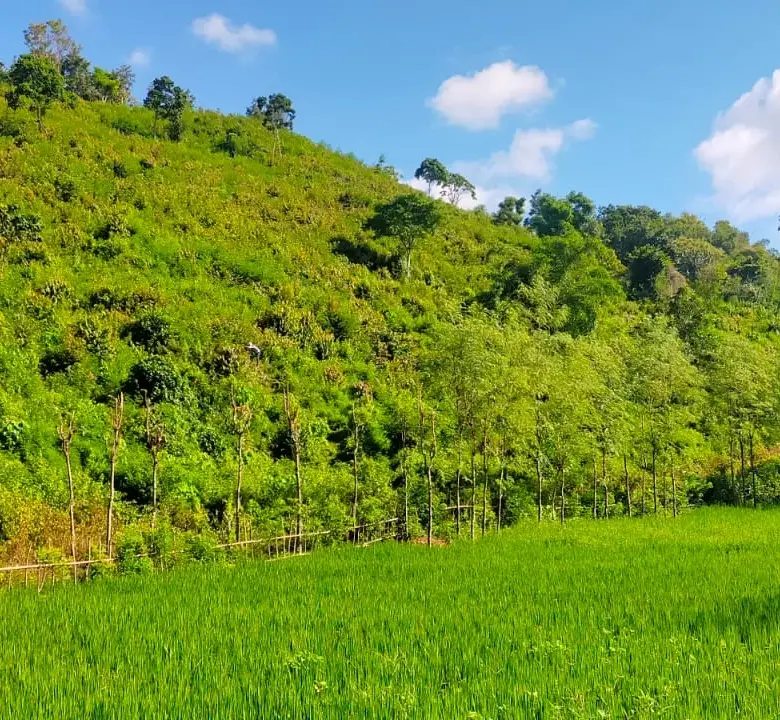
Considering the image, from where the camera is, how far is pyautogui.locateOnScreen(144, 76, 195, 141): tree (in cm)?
5319

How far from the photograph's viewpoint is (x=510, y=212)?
71.4 m

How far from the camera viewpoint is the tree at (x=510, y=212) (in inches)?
2785

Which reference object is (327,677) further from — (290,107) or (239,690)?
(290,107)

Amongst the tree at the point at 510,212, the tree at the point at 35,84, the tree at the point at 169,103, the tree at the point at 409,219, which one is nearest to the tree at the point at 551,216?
the tree at the point at 510,212

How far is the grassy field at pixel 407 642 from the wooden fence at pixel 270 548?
1.10 meters

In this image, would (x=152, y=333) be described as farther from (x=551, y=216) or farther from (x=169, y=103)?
(x=551, y=216)

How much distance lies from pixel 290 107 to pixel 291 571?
62676mm

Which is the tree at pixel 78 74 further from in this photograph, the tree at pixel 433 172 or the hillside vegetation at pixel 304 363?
the tree at pixel 433 172

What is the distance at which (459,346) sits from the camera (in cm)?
1684

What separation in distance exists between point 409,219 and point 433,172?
32.2 meters

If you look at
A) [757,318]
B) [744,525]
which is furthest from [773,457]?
[757,318]

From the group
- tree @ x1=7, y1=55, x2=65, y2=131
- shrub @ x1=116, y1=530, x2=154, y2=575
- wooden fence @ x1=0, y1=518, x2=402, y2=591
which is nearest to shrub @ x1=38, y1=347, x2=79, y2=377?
wooden fence @ x1=0, y1=518, x2=402, y2=591

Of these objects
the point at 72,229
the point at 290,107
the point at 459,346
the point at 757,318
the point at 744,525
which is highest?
the point at 290,107

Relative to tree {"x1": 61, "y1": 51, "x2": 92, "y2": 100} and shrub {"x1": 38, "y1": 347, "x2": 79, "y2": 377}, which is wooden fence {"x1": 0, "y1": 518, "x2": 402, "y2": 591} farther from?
tree {"x1": 61, "y1": 51, "x2": 92, "y2": 100}
